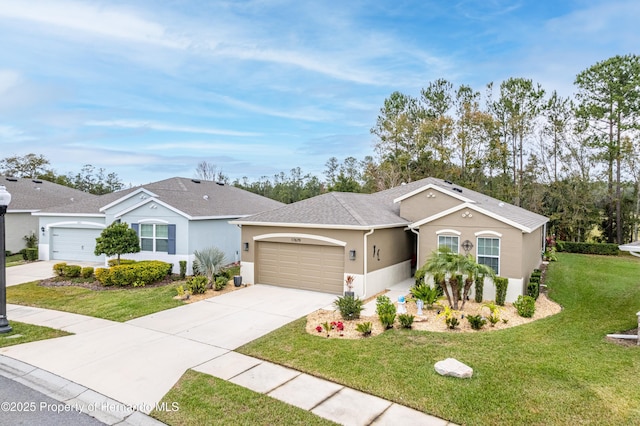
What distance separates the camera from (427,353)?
7430 mm

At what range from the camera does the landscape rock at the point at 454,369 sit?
6.26 meters

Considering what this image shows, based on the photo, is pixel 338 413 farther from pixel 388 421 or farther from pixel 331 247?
pixel 331 247

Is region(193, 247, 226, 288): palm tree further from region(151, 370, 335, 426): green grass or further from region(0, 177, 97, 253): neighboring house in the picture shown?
region(0, 177, 97, 253): neighboring house

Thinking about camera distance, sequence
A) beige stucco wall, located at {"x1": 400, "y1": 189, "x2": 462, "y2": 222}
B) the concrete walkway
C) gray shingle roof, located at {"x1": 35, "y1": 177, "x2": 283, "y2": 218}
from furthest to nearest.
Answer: gray shingle roof, located at {"x1": 35, "y1": 177, "x2": 283, "y2": 218}, beige stucco wall, located at {"x1": 400, "y1": 189, "x2": 462, "y2": 222}, the concrete walkway

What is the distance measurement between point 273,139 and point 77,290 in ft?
68.0

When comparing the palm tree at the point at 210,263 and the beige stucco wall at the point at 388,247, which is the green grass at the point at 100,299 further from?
the beige stucco wall at the point at 388,247

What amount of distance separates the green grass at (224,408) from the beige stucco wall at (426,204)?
12.3m

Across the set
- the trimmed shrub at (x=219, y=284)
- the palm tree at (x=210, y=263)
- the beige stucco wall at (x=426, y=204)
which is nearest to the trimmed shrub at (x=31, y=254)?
the palm tree at (x=210, y=263)

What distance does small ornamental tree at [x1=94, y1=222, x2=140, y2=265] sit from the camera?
1577 centimetres

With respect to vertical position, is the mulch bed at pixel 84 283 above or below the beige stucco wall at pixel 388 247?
below

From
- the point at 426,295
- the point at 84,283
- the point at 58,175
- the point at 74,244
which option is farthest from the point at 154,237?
the point at 58,175

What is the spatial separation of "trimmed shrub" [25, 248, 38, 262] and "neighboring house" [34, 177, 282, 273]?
297 mm

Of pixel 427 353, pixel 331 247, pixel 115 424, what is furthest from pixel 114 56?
pixel 427 353

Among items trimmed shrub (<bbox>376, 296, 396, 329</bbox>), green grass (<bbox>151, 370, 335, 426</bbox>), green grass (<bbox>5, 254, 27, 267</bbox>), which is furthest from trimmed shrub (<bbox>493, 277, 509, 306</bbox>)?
green grass (<bbox>5, 254, 27, 267</bbox>)
